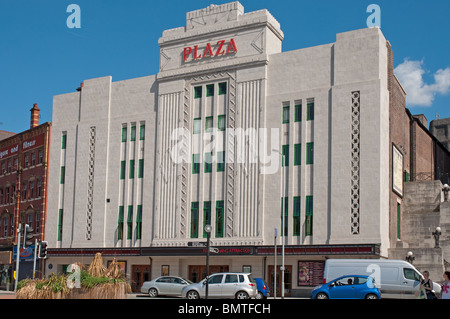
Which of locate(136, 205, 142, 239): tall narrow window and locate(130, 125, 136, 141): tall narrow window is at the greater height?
locate(130, 125, 136, 141): tall narrow window

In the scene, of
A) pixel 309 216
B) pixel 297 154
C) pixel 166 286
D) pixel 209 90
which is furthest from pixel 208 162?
pixel 166 286

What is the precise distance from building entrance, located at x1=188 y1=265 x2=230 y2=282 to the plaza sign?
53.8 ft

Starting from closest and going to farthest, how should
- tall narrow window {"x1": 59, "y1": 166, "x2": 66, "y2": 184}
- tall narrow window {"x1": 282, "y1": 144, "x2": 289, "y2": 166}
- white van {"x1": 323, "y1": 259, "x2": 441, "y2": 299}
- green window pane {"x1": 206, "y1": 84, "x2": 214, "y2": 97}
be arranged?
white van {"x1": 323, "y1": 259, "x2": 441, "y2": 299}, tall narrow window {"x1": 282, "y1": 144, "x2": 289, "y2": 166}, green window pane {"x1": 206, "y1": 84, "x2": 214, "y2": 97}, tall narrow window {"x1": 59, "y1": 166, "x2": 66, "y2": 184}

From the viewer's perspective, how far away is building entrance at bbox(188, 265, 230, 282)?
147 feet

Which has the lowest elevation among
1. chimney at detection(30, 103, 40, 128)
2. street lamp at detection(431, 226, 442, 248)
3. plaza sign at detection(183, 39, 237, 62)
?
street lamp at detection(431, 226, 442, 248)

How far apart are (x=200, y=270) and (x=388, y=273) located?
60.3ft

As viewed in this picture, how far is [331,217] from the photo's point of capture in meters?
40.4

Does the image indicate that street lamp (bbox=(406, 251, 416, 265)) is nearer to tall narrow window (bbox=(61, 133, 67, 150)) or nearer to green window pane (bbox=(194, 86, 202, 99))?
green window pane (bbox=(194, 86, 202, 99))

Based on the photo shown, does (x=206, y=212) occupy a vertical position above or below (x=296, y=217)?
above

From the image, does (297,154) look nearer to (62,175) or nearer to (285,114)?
(285,114)

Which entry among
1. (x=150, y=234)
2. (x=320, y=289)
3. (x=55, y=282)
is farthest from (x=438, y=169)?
(x=55, y=282)

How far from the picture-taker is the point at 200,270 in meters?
45.8

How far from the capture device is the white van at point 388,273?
99.6 ft

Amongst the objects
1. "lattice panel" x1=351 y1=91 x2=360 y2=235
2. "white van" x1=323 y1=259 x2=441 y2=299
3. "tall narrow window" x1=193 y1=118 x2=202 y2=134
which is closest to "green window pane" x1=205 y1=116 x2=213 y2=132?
"tall narrow window" x1=193 y1=118 x2=202 y2=134
